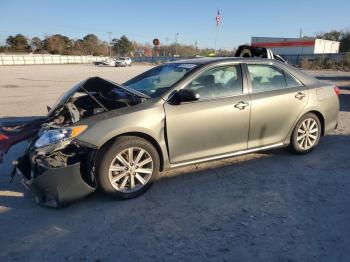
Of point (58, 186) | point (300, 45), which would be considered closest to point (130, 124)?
point (58, 186)

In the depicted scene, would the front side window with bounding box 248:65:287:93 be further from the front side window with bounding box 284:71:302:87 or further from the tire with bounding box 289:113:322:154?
the tire with bounding box 289:113:322:154

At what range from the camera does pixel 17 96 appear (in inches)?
505

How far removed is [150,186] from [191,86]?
1400 millimetres

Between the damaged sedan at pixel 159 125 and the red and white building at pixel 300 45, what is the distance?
63.5m

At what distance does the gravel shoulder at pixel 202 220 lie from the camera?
2.89 metres

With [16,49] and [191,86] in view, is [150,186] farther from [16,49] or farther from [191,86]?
[16,49]

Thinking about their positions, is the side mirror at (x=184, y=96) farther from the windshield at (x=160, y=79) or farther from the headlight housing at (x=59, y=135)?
the headlight housing at (x=59, y=135)

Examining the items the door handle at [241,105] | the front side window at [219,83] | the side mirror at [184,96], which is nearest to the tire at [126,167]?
the side mirror at [184,96]

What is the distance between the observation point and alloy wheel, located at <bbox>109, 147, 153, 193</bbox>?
3799mm

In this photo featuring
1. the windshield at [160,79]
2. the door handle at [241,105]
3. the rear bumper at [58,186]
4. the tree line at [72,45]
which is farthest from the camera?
the tree line at [72,45]

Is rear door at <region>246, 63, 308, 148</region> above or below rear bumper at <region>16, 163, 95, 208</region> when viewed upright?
above

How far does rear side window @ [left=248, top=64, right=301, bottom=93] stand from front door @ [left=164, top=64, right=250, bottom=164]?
0.26m

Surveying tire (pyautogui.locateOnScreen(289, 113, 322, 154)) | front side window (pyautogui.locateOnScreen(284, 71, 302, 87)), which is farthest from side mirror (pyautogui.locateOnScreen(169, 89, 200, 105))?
tire (pyautogui.locateOnScreen(289, 113, 322, 154))

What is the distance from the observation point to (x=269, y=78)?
4.98 metres
